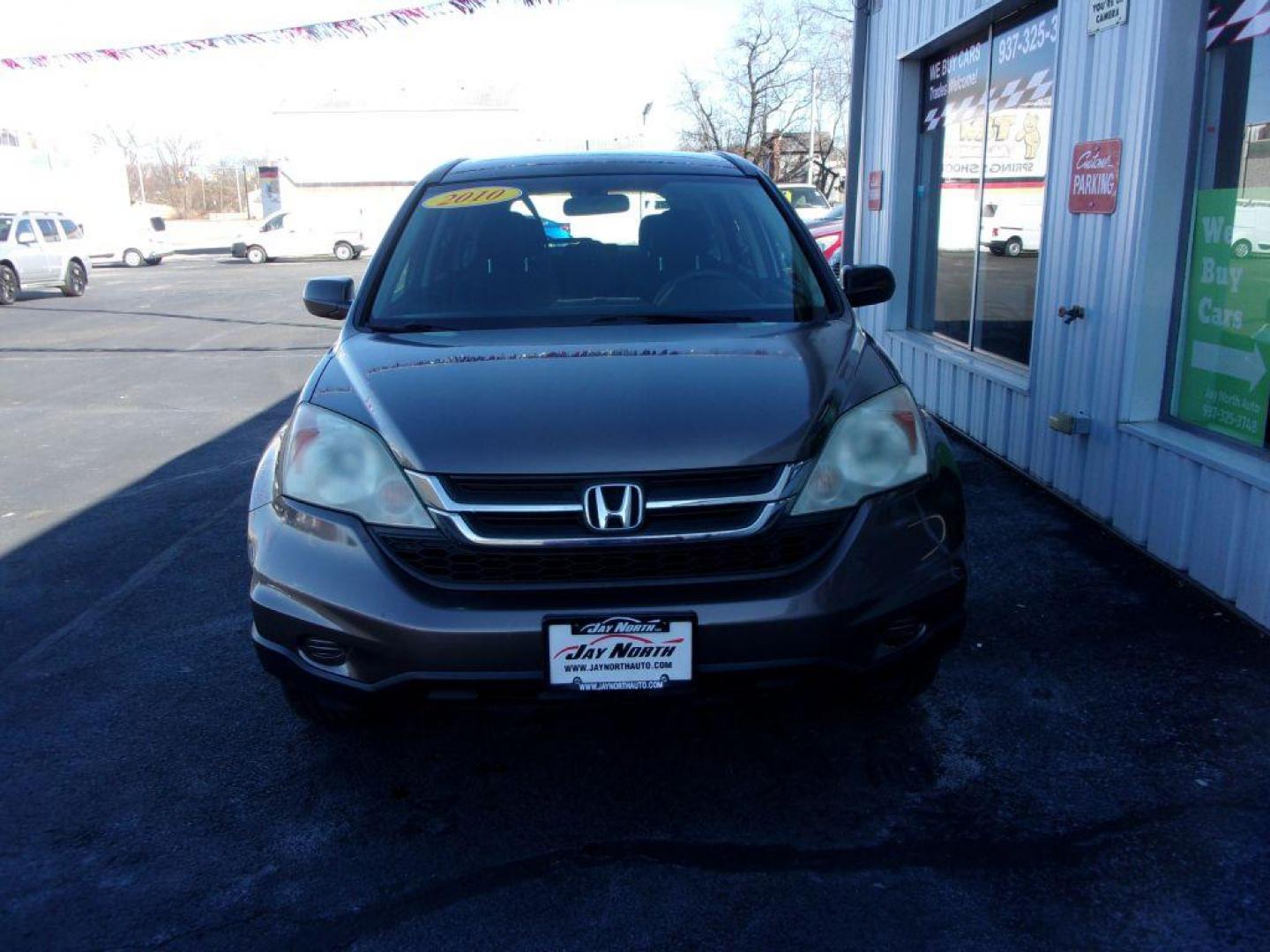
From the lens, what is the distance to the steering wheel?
366cm

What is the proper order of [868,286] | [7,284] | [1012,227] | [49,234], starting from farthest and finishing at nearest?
[49,234]
[7,284]
[1012,227]
[868,286]

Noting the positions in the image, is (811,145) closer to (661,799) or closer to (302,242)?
(302,242)

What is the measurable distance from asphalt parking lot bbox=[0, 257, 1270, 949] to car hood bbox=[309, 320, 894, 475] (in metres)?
0.62

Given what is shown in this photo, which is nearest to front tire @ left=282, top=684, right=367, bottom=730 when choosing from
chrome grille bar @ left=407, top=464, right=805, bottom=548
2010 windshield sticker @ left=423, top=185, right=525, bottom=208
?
chrome grille bar @ left=407, top=464, right=805, bottom=548

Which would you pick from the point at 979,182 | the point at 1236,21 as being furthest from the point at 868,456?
the point at 979,182

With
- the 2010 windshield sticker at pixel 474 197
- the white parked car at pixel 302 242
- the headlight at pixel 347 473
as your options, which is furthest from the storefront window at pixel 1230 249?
the white parked car at pixel 302 242

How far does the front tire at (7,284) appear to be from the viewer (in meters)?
20.4

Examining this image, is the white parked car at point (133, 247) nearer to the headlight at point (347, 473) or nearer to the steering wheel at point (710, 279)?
the steering wheel at point (710, 279)

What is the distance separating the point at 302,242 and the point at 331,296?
32844 millimetres

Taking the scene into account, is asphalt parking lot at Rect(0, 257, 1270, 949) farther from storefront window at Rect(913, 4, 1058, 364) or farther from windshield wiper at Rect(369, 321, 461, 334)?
storefront window at Rect(913, 4, 1058, 364)

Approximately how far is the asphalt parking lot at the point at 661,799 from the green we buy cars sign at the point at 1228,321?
28.2 inches

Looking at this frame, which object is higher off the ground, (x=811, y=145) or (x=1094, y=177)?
(x=811, y=145)

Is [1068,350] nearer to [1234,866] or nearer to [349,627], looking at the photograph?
[1234,866]

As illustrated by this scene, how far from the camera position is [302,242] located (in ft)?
114
